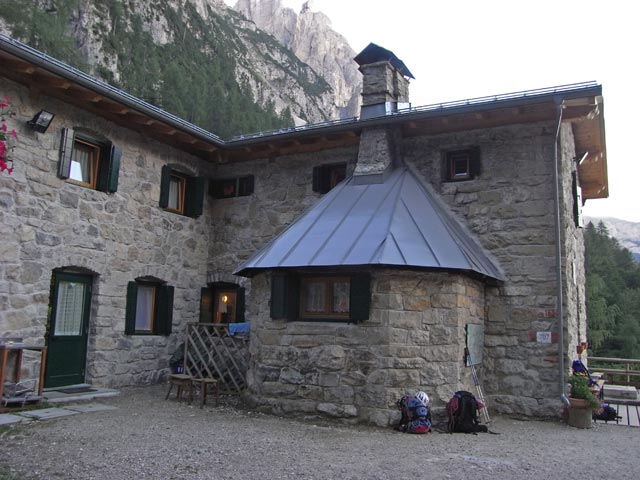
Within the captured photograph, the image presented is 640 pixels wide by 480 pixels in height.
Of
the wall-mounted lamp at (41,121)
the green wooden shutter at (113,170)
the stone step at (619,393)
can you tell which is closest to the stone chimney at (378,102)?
the green wooden shutter at (113,170)

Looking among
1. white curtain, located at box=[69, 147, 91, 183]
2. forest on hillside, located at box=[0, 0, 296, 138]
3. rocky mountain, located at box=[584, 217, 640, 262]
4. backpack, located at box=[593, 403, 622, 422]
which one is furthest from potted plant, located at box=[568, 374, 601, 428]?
rocky mountain, located at box=[584, 217, 640, 262]

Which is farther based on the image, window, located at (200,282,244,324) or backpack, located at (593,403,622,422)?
window, located at (200,282,244,324)

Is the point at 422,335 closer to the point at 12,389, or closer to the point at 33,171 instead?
the point at 12,389

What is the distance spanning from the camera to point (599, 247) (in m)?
34.4

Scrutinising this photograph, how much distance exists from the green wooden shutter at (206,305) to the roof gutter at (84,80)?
3.10 meters

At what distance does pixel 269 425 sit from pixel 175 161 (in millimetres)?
5949

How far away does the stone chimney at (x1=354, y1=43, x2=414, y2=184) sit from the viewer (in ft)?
31.0

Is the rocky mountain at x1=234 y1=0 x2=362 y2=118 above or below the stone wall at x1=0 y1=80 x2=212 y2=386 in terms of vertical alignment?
above

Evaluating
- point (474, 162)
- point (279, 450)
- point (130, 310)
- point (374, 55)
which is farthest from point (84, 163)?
point (474, 162)

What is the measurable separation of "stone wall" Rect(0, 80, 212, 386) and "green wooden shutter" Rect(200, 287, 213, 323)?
18 centimetres

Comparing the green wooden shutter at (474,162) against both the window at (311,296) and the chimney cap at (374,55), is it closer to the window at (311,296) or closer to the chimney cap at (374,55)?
the chimney cap at (374,55)

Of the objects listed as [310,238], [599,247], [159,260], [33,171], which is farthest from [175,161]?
[599,247]

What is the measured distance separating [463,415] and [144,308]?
6.16 m

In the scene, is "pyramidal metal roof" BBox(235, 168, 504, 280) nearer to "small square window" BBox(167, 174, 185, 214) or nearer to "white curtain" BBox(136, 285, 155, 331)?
→ "white curtain" BBox(136, 285, 155, 331)
